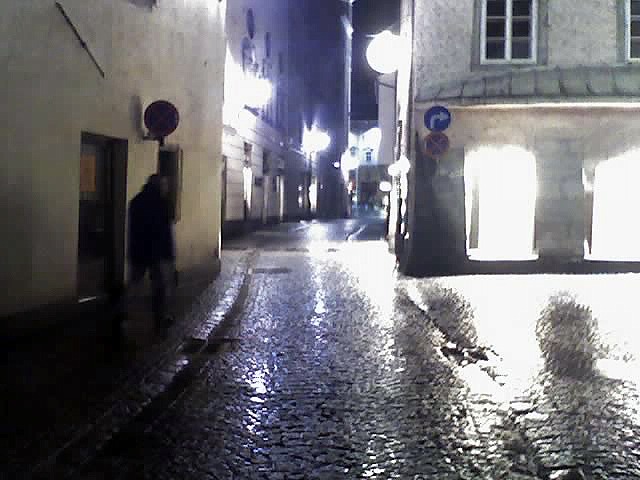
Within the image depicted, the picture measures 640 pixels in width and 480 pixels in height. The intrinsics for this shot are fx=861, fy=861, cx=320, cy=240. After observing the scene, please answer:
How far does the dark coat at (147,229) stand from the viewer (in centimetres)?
1000

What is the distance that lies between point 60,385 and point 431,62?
12.0 meters

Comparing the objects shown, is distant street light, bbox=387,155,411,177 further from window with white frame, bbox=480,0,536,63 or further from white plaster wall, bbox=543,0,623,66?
white plaster wall, bbox=543,0,623,66

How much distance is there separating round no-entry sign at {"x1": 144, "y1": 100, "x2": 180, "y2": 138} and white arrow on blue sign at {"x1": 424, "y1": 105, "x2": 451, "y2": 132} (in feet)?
17.6

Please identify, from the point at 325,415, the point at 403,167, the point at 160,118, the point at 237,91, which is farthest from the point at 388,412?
the point at 237,91

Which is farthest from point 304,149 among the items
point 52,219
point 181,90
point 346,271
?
point 52,219

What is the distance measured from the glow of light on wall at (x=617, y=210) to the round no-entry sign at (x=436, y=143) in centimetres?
350

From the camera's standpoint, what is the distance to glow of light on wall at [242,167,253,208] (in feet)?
101

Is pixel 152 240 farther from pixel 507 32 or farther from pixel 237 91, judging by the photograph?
pixel 237 91

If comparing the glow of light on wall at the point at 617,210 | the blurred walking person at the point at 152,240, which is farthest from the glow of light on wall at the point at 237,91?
the blurred walking person at the point at 152,240

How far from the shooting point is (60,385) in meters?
7.07

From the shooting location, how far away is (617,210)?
17547 millimetres

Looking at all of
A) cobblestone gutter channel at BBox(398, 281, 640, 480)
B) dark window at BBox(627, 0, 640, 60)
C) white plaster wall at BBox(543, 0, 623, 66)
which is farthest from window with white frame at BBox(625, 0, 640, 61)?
cobblestone gutter channel at BBox(398, 281, 640, 480)

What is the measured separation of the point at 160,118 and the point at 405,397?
6.39m

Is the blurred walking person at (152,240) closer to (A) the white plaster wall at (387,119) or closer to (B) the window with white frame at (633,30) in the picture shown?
(B) the window with white frame at (633,30)
